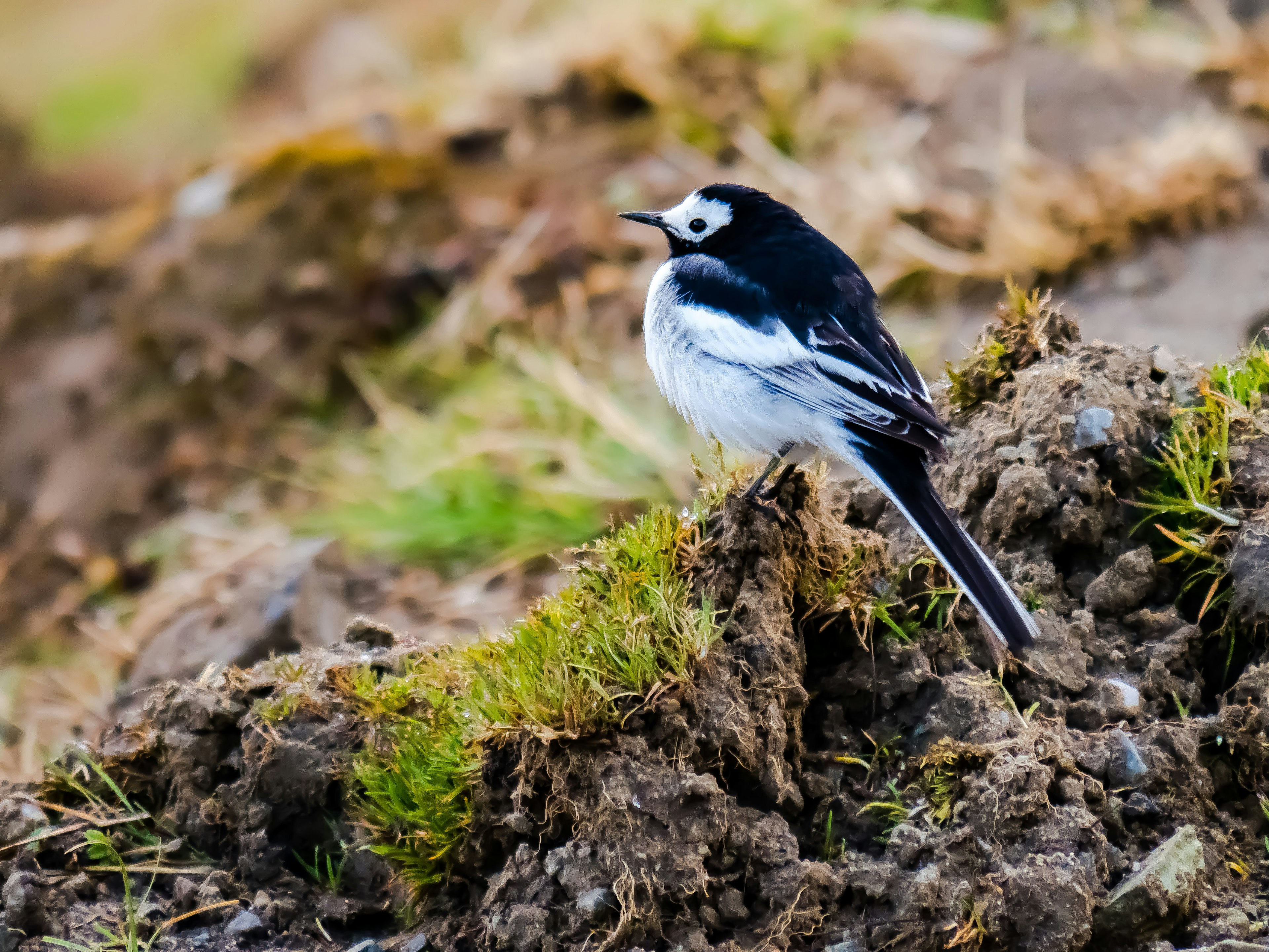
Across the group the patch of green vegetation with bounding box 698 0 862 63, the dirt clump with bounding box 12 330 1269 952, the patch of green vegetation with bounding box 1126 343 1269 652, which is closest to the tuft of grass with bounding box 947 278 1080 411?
the dirt clump with bounding box 12 330 1269 952

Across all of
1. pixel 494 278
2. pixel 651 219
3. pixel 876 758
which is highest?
pixel 651 219

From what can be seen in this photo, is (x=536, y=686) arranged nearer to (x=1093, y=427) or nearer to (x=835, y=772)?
(x=835, y=772)

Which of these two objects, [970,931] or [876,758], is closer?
[970,931]

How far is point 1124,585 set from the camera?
3260 mm

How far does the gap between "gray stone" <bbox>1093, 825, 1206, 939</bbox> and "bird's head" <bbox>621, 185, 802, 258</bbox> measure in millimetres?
2095

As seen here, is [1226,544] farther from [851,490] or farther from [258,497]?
[258,497]

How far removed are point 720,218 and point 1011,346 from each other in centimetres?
96

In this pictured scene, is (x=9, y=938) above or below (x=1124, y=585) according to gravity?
below

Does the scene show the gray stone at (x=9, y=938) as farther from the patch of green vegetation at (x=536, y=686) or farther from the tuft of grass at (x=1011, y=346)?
the tuft of grass at (x=1011, y=346)

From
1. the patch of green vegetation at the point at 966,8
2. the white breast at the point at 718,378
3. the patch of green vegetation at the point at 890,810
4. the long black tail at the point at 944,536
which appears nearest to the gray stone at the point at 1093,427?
the long black tail at the point at 944,536

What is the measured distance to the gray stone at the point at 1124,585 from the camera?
3.26 metres

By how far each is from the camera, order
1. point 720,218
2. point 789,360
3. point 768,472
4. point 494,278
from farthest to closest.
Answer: point 494,278, point 720,218, point 789,360, point 768,472

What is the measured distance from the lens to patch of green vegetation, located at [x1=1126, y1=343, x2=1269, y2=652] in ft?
10.5

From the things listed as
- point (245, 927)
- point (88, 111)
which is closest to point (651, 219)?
point (245, 927)
